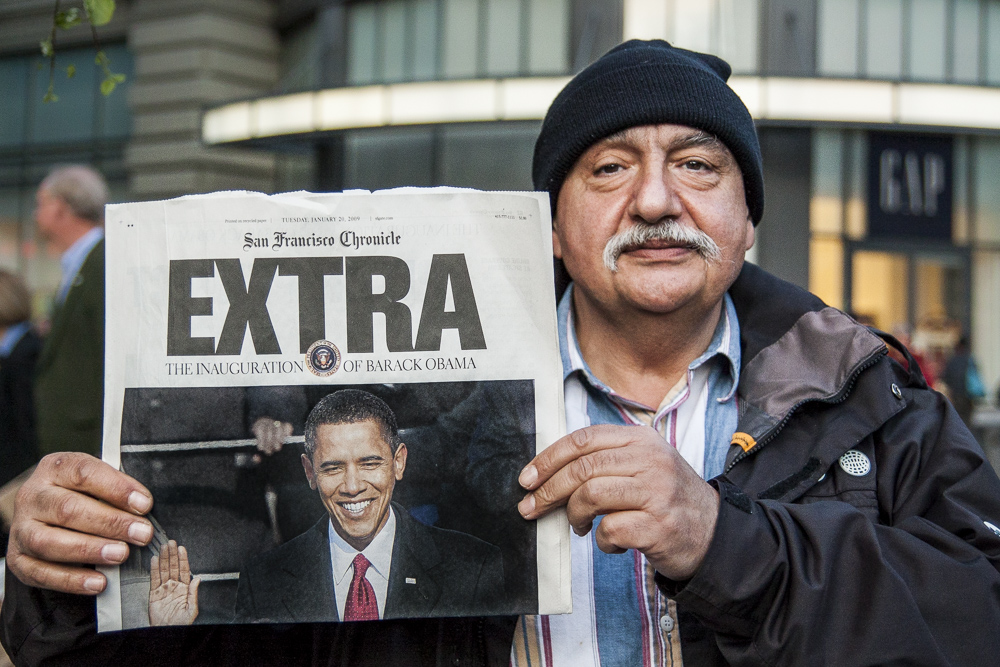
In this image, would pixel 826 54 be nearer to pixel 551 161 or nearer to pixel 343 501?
pixel 551 161

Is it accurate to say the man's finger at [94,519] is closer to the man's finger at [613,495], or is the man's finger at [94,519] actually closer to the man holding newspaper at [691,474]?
the man holding newspaper at [691,474]

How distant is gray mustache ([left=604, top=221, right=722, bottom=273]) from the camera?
169 cm

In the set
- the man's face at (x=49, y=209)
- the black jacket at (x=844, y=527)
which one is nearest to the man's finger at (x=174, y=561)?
the black jacket at (x=844, y=527)

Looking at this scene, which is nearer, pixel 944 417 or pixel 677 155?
pixel 944 417

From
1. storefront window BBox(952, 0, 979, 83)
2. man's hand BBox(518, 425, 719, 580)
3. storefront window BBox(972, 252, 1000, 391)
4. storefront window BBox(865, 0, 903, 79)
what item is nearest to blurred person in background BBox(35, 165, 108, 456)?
man's hand BBox(518, 425, 719, 580)

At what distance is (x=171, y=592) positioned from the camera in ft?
4.19

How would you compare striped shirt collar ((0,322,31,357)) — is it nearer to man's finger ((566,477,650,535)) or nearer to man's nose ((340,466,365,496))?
man's nose ((340,466,365,496))

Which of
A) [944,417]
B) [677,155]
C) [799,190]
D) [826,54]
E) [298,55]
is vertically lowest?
[944,417]

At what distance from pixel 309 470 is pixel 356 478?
0.07 metres

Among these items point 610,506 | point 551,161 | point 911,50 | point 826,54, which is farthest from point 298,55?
point 610,506

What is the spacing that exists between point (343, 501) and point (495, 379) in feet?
0.96

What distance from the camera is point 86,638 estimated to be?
1.39 metres

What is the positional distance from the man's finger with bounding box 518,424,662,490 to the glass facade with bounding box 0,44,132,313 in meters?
14.2

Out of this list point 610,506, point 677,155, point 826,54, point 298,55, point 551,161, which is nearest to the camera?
point 610,506
